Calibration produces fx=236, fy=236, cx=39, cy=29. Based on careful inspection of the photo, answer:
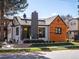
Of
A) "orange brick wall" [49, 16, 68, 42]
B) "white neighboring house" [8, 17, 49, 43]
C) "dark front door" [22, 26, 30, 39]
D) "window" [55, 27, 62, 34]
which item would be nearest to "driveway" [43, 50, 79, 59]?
"white neighboring house" [8, 17, 49, 43]

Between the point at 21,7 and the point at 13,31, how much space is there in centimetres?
1384

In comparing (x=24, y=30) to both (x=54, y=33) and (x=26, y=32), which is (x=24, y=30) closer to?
(x=26, y=32)

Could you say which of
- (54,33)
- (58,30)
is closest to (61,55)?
(54,33)

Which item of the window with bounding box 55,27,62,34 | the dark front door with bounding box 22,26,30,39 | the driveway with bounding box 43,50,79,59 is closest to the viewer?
the driveway with bounding box 43,50,79,59

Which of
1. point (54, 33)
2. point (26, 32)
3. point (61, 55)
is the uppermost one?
point (26, 32)

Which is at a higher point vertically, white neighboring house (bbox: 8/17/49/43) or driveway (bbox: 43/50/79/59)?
white neighboring house (bbox: 8/17/49/43)

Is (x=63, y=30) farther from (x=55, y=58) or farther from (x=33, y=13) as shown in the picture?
(x=55, y=58)

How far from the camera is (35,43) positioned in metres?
34.8

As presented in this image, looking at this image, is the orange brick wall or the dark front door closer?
the dark front door

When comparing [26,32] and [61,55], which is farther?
[26,32]

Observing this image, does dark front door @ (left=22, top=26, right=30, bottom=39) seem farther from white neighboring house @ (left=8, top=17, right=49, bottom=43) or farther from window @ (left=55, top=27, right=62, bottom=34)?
window @ (left=55, top=27, right=62, bottom=34)

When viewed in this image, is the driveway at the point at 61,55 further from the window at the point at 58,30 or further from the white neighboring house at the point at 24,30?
the window at the point at 58,30

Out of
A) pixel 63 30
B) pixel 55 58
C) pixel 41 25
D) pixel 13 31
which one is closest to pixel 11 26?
pixel 13 31

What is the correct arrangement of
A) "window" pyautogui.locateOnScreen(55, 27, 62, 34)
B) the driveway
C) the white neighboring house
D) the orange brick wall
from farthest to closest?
1. "window" pyautogui.locateOnScreen(55, 27, 62, 34)
2. the orange brick wall
3. the white neighboring house
4. the driveway
